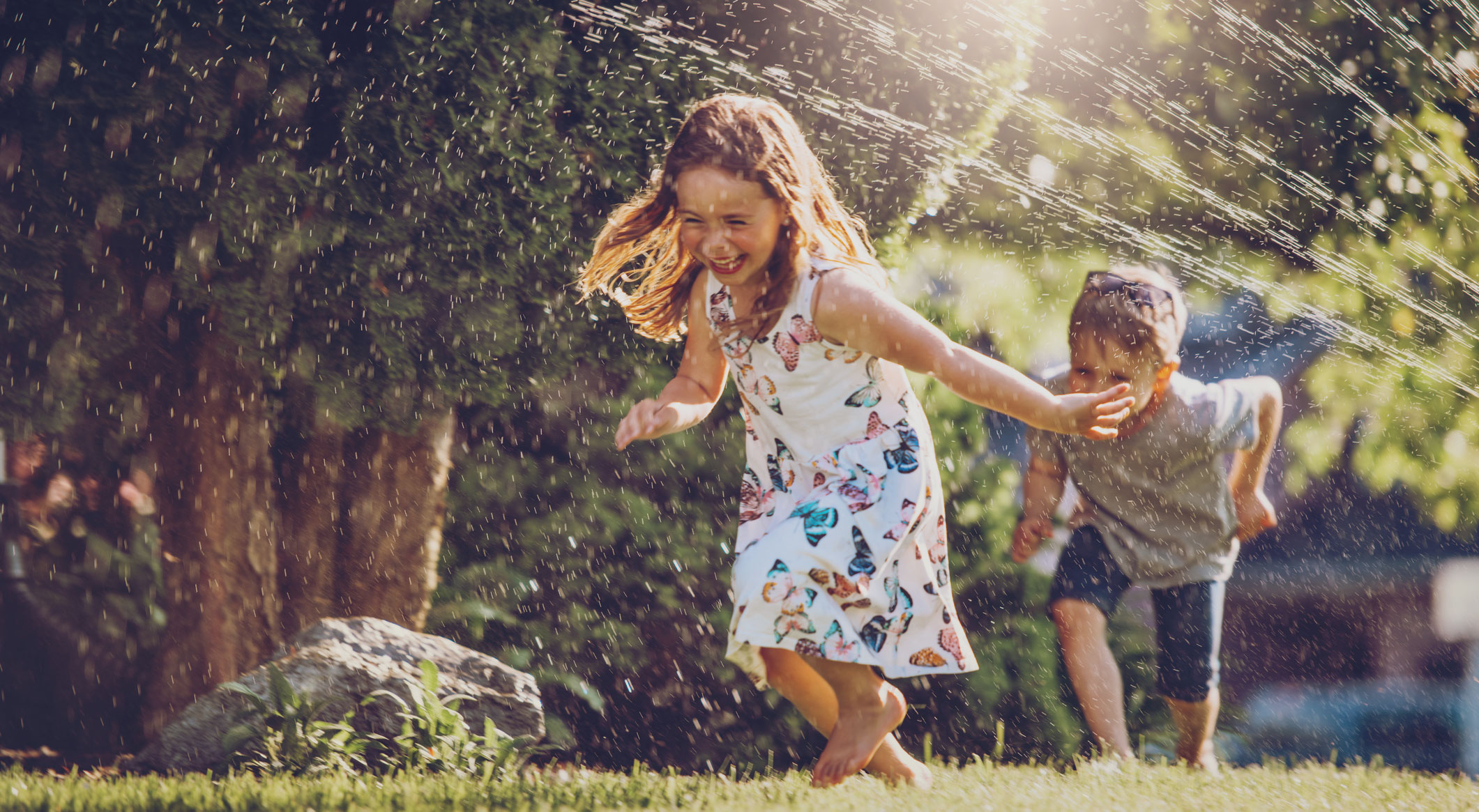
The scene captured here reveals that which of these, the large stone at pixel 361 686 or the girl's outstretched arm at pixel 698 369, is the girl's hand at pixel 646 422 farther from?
the large stone at pixel 361 686

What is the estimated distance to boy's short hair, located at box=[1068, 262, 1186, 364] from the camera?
366cm

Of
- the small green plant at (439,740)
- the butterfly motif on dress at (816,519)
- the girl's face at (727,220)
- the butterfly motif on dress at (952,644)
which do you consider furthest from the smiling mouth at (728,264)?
the small green plant at (439,740)

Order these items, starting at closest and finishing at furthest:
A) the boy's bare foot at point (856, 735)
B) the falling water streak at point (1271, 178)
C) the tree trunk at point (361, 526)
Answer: the boy's bare foot at point (856, 735) < the tree trunk at point (361, 526) < the falling water streak at point (1271, 178)

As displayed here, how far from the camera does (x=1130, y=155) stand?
734 centimetres

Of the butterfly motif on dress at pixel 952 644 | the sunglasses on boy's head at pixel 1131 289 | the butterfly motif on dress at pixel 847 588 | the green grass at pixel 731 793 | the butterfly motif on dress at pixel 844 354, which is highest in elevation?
the sunglasses on boy's head at pixel 1131 289

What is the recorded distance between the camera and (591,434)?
453cm

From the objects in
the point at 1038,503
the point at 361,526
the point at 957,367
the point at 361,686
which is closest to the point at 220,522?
the point at 361,526

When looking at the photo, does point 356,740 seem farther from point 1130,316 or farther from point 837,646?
point 1130,316

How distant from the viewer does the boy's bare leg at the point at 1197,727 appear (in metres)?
3.74

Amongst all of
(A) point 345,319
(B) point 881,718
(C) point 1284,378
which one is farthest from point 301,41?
(C) point 1284,378

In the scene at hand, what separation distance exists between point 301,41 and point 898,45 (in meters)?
1.93

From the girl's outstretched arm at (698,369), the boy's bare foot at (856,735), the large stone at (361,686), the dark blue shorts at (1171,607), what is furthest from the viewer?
the dark blue shorts at (1171,607)

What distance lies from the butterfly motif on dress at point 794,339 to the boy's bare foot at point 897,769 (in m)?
0.97

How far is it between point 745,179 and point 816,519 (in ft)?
2.68
